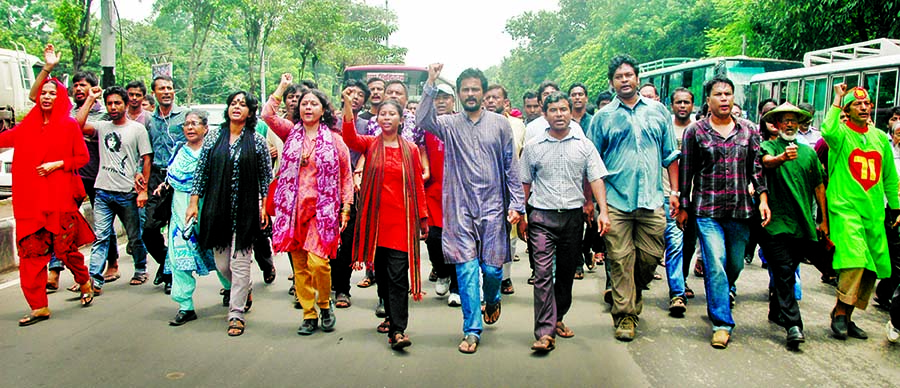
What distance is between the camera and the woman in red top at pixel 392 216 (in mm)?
5066

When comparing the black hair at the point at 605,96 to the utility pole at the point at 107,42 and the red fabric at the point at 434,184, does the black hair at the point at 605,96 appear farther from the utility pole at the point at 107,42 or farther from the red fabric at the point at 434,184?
the utility pole at the point at 107,42

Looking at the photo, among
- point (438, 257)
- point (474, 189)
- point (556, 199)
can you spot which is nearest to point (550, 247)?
point (556, 199)

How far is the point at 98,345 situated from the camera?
5.05 meters

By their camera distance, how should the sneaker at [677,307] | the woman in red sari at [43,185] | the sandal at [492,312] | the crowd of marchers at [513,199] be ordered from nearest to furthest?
1. the crowd of marchers at [513,199]
2. the sandal at [492,312]
3. the woman in red sari at [43,185]
4. the sneaker at [677,307]

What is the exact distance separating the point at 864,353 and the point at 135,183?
5.87 m

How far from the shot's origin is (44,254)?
5.82 metres

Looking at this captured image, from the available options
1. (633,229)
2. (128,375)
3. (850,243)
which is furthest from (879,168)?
(128,375)

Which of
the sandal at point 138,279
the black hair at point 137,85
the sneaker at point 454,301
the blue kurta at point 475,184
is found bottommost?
the sneaker at point 454,301

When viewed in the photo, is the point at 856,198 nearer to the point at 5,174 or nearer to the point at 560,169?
the point at 560,169

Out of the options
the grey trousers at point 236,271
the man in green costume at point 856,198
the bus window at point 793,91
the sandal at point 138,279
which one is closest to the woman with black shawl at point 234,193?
the grey trousers at point 236,271

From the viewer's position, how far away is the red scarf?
5.10 metres

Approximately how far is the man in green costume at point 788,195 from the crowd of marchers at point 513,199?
1cm

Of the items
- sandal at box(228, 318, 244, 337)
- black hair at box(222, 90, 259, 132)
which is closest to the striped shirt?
black hair at box(222, 90, 259, 132)

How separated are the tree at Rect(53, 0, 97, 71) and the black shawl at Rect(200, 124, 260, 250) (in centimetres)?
1099
